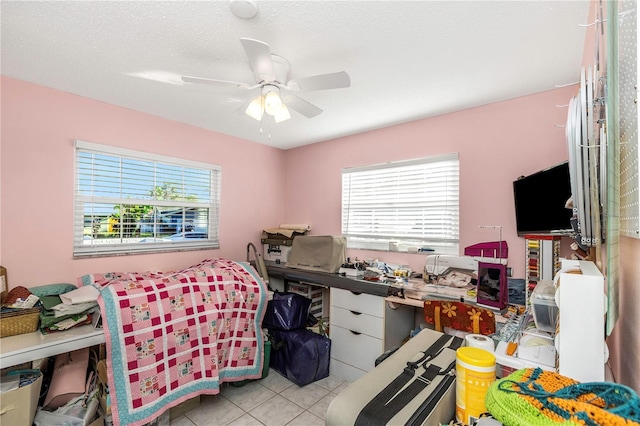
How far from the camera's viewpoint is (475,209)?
8.48 ft

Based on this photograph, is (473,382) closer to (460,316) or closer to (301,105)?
(460,316)

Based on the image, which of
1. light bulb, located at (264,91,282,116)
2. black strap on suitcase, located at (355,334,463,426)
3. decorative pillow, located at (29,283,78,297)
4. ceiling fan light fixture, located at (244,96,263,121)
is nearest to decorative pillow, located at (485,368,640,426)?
black strap on suitcase, located at (355,334,463,426)

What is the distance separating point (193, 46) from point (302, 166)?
2317 mm

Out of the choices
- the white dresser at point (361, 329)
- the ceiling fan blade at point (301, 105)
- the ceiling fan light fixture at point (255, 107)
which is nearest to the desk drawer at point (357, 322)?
the white dresser at point (361, 329)

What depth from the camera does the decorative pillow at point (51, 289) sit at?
218 cm

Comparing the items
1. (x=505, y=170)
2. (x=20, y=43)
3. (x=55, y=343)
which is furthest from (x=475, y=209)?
(x=20, y=43)

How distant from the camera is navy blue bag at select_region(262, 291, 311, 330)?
107 inches

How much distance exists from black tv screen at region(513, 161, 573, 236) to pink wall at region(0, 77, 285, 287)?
306 centimetres

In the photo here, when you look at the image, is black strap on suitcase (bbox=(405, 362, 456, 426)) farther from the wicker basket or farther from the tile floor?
the wicker basket

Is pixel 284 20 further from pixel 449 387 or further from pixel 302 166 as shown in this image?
pixel 302 166

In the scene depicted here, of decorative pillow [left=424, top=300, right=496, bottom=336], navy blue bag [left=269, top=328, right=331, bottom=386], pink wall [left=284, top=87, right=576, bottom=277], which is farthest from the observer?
navy blue bag [left=269, top=328, right=331, bottom=386]

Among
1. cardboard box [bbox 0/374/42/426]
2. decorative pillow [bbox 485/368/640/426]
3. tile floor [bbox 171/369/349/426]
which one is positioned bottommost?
tile floor [bbox 171/369/349/426]

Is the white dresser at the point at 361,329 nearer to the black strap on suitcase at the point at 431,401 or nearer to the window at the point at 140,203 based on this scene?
the black strap on suitcase at the point at 431,401

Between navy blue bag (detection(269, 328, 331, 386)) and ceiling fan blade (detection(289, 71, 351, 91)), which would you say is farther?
navy blue bag (detection(269, 328, 331, 386))
